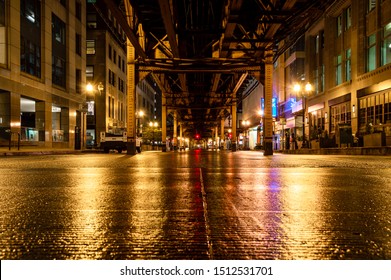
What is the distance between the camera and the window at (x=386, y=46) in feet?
90.7

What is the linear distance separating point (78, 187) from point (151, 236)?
323 centimetres

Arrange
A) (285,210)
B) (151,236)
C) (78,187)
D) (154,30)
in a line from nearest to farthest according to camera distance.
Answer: (151,236) < (285,210) < (78,187) < (154,30)

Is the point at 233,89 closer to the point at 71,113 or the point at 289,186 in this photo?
the point at 71,113

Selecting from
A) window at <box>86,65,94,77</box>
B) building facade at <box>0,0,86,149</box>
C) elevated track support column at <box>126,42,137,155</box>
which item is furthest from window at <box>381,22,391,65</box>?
window at <box>86,65,94,77</box>

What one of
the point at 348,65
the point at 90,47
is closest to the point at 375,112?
the point at 348,65

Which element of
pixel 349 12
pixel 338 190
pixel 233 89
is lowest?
pixel 338 190

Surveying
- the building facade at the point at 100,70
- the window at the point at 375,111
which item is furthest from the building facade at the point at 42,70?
the window at the point at 375,111

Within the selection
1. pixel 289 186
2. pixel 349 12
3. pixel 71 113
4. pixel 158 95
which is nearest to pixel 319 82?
pixel 349 12

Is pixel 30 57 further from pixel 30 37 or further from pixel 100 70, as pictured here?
pixel 100 70

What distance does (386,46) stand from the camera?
2817 cm

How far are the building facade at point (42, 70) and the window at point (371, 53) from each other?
2622cm

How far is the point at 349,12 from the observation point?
35125 millimetres

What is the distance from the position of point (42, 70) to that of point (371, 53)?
95.7ft

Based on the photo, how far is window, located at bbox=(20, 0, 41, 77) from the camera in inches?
1218
